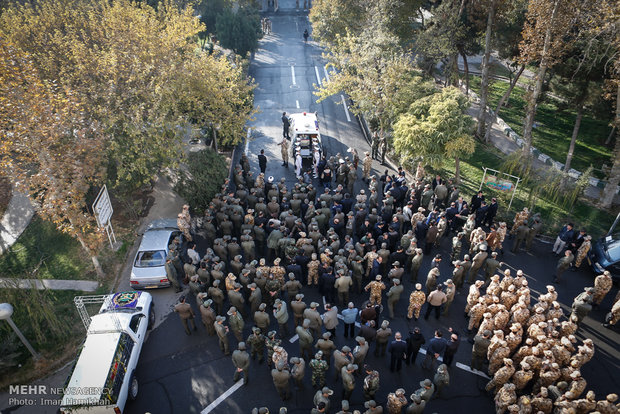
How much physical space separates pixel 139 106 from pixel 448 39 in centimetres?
1746

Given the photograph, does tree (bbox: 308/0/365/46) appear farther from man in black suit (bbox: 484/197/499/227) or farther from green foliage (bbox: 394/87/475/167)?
man in black suit (bbox: 484/197/499/227)

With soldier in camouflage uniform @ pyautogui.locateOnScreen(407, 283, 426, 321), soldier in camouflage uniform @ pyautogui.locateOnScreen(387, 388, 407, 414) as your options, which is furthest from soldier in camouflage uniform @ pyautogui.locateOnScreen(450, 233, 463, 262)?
soldier in camouflage uniform @ pyautogui.locateOnScreen(387, 388, 407, 414)

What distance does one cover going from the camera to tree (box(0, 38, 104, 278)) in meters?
12.5

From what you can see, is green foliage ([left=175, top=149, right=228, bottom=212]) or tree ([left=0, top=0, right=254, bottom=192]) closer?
tree ([left=0, top=0, right=254, bottom=192])

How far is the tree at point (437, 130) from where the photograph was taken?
17500mm

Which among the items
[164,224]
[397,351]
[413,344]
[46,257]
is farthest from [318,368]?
[46,257]

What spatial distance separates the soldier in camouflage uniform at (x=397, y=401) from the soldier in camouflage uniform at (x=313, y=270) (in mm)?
4710

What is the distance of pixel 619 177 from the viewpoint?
1802cm

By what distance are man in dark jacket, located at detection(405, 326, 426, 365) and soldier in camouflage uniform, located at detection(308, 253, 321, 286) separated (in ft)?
11.9

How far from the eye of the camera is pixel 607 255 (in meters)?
14.5

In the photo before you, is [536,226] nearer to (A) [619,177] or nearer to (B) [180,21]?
(A) [619,177]

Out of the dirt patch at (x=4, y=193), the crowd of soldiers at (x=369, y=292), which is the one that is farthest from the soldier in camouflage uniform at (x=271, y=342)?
the dirt patch at (x=4, y=193)

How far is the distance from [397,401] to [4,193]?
1981cm

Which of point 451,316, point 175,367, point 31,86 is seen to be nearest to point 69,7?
point 31,86
